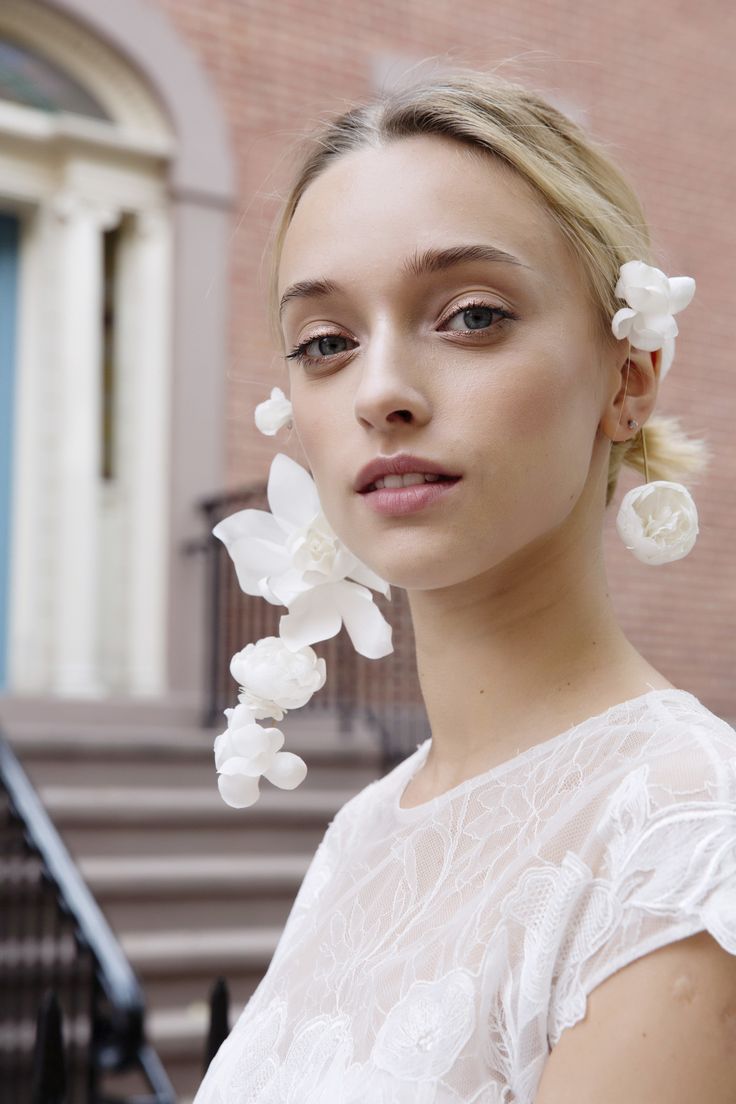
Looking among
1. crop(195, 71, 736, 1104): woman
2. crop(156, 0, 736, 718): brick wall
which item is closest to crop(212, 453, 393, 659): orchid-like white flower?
crop(195, 71, 736, 1104): woman

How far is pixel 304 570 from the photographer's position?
1.34 meters

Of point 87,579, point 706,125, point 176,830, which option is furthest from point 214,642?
point 706,125

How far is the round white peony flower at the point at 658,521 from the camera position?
48.4 inches

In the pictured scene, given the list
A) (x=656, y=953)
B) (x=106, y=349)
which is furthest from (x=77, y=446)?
(x=656, y=953)

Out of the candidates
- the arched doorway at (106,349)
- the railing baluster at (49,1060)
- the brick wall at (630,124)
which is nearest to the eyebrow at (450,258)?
the railing baluster at (49,1060)

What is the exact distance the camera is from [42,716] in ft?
21.5

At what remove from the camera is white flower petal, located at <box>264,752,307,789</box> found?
1325 mm

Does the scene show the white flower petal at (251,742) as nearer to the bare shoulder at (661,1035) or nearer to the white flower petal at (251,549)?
the white flower petal at (251,549)

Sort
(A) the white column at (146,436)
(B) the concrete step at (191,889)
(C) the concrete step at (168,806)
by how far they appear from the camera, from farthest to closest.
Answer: (A) the white column at (146,436)
(C) the concrete step at (168,806)
(B) the concrete step at (191,889)

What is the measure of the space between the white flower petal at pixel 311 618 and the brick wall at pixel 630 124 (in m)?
6.40

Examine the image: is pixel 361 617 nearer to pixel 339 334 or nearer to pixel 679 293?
pixel 339 334

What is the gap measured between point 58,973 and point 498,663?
3.38m

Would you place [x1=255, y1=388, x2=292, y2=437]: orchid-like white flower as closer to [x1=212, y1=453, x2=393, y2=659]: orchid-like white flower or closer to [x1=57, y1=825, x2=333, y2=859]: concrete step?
[x1=212, y1=453, x2=393, y2=659]: orchid-like white flower

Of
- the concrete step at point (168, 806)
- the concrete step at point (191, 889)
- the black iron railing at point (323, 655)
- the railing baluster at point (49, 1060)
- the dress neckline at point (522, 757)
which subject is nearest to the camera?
the dress neckline at point (522, 757)
